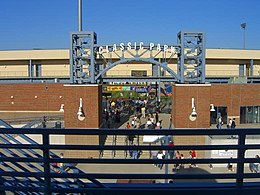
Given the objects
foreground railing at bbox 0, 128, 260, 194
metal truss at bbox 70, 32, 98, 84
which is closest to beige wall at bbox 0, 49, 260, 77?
metal truss at bbox 70, 32, 98, 84

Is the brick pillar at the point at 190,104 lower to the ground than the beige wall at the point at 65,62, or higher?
lower

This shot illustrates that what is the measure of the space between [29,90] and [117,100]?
10.7m

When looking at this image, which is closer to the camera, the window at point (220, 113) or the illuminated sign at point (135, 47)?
the illuminated sign at point (135, 47)

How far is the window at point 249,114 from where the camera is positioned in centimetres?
2677

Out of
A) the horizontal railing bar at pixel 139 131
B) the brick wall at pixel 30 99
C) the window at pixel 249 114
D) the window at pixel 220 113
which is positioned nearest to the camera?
the horizontal railing bar at pixel 139 131

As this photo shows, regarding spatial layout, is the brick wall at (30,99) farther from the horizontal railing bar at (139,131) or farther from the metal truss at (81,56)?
the horizontal railing bar at (139,131)

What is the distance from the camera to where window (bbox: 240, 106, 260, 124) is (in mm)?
26766

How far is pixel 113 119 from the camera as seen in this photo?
26156 mm

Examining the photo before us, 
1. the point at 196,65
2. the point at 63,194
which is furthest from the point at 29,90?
the point at 63,194

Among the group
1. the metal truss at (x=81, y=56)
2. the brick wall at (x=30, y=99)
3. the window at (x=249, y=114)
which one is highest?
the metal truss at (x=81, y=56)

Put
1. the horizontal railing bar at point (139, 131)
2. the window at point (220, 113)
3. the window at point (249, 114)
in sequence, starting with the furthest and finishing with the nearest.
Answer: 1. the window at point (249, 114)
2. the window at point (220, 113)
3. the horizontal railing bar at point (139, 131)

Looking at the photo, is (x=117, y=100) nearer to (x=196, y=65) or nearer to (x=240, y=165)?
(x=196, y=65)

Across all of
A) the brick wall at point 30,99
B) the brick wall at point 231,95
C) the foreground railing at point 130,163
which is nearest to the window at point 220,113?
the brick wall at point 231,95

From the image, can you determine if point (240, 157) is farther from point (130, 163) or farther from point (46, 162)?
point (46, 162)
